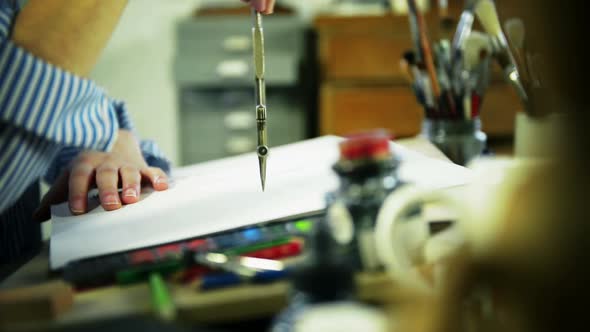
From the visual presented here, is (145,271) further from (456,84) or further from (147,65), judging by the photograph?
(147,65)

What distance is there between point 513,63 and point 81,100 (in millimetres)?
415

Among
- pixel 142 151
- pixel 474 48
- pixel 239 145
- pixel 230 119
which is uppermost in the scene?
pixel 474 48

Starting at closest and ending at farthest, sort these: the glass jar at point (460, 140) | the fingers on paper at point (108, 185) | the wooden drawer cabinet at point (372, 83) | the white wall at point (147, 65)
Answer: the fingers on paper at point (108, 185)
the glass jar at point (460, 140)
the wooden drawer cabinet at point (372, 83)
the white wall at point (147, 65)

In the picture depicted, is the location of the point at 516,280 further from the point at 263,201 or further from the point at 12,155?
the point at 12,155

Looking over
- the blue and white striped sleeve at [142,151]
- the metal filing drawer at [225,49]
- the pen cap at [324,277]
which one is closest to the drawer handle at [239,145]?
the metal filing drawer at [225,49]

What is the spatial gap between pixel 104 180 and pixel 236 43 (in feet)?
5.53

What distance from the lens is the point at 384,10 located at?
7.66 feet

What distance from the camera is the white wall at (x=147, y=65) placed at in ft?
8.54

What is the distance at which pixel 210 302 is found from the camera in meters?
0.32

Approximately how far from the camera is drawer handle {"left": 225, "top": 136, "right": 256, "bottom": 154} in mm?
2285

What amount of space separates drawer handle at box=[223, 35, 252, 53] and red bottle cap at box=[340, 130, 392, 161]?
189 cm

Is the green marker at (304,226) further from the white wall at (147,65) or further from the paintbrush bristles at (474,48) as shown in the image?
the white wall at (147,65)

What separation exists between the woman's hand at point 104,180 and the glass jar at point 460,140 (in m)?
0.33

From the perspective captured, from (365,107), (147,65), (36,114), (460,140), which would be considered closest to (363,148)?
(36,114)
